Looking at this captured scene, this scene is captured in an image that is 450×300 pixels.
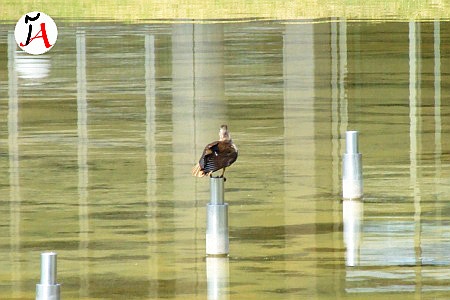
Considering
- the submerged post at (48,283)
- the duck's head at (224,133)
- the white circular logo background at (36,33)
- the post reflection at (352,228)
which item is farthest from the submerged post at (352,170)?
the white circular logo background at (36,33)

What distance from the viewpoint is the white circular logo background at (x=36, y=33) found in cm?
3691

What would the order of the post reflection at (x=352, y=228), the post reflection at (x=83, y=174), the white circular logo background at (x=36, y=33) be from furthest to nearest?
1. the white circular logo background at (x=36, y=33)
2. the post reflection at (x=352, y=228)
3. the post reflection at (x=83, y=174)

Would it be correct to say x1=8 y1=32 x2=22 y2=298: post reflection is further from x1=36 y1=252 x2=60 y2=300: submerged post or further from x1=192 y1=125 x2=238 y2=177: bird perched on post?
x1=36 y1=252 x2=60 y2=300: submerged post

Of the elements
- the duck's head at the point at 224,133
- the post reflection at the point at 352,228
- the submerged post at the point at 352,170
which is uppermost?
the duck's head at the point at 224,133

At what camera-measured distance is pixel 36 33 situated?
40.4 meters

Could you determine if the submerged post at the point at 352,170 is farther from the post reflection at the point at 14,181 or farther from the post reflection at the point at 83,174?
the post reflection at the point at 14,181

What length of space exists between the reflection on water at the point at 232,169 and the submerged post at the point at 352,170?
0.13 metres

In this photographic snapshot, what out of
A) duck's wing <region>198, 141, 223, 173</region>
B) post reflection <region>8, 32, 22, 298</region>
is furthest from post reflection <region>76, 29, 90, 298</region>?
duck's wing <region>198, 141, 223, 173</region>

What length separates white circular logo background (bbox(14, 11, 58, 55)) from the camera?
36906 mm

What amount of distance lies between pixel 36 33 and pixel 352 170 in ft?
83.4

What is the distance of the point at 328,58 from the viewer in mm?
34188

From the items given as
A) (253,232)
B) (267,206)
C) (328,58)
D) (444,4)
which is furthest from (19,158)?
(444,4)

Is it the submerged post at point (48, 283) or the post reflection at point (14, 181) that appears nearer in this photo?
the submerged post at point (48, 283)

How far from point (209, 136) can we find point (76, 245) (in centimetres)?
826
